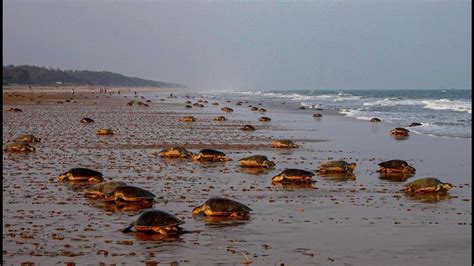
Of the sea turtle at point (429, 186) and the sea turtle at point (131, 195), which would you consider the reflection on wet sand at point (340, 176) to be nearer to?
the sea turtle at point (429, 186)

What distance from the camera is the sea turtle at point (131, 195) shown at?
47.8 ft

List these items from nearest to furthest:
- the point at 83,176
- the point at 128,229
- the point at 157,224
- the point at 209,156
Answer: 1. the point at 157,224
2. the point at 128,229
3. the point at 83,176
4. the point at 209,156

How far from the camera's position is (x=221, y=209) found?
13195mm

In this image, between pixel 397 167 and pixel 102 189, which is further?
pixel 397 167

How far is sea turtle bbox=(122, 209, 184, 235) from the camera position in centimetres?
1169

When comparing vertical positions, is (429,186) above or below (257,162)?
above

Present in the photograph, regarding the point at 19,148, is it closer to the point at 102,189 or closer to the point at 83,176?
the point at 83,176

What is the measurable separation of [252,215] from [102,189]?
3.95 m

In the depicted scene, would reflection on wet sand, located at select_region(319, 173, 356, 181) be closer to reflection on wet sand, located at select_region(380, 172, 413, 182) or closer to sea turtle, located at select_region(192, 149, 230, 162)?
reflection on wet sand, located at select_region(380, 172, 413, 182)

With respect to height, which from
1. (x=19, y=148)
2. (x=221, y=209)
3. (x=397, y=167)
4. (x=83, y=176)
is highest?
(x=397, y=167)

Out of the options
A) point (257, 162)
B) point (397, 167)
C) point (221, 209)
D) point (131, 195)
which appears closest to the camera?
point (221, 209)

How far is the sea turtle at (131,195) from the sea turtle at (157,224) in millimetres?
2685

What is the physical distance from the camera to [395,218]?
529 inches

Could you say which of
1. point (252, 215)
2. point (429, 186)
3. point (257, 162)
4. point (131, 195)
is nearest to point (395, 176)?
point (429, 186)
